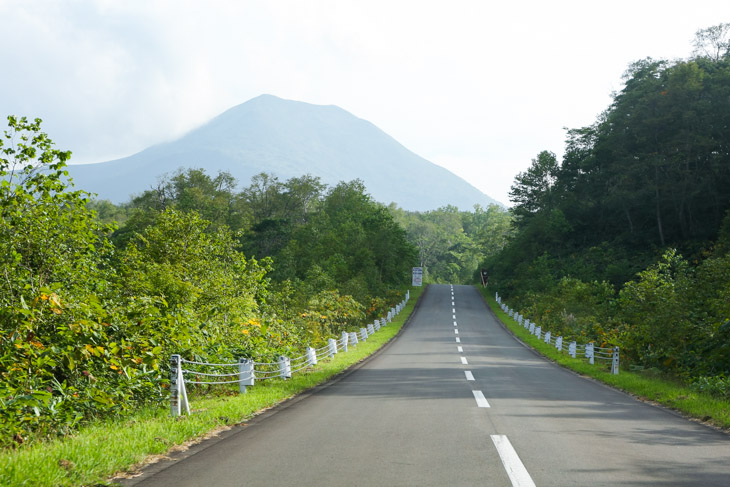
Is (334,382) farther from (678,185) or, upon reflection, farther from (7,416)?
(678,185)

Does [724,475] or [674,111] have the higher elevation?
[674,111]

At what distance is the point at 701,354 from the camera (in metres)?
16.5

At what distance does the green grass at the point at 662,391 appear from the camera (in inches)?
412

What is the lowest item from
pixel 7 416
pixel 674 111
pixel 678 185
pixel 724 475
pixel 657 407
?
pixel 657 407

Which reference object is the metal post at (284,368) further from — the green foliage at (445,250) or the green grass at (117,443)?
the green foliage at (445,250)

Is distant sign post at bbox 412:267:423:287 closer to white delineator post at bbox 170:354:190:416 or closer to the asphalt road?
the asphalt road

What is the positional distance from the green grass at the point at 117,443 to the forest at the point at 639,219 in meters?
13.4

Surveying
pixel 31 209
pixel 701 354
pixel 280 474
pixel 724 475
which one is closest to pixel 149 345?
pixel 31 209

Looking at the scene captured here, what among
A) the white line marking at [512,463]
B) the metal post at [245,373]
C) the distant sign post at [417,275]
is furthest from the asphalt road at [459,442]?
the distant sign post at [417,275]

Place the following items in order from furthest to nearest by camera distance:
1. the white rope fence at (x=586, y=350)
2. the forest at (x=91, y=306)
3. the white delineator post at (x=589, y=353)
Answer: the white delineator post at (x=589, y=353), the white rope fence at (x=586, y=350), the forest at (x=91, y=306)

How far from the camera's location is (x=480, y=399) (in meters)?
11.8

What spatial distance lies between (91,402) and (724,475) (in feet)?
27.2

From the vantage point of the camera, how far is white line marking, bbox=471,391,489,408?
10.9 meters

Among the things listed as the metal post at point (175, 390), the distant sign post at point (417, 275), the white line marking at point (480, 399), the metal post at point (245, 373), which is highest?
the distant sign post at point (417, 275)
